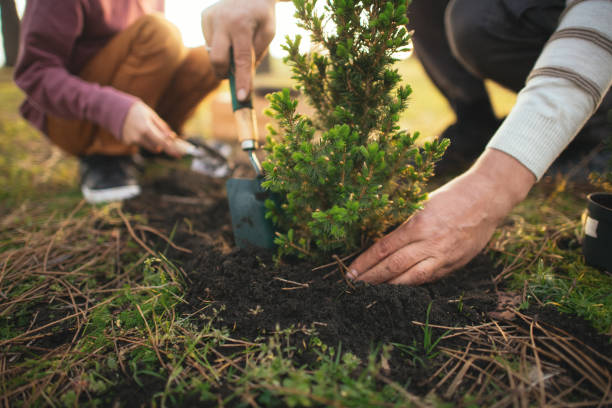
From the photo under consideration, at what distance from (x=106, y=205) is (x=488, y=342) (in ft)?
9.74

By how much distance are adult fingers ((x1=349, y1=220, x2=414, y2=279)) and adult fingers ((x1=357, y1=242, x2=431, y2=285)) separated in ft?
0.07

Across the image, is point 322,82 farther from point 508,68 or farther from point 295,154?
point 508,68

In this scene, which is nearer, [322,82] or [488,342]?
[488,342]

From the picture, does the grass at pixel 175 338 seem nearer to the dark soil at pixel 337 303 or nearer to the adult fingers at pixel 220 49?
the dark soil at pixel 337 303

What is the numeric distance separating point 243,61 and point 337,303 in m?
1.37

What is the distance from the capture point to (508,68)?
2.78m

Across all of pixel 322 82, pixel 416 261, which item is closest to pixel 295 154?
pixel 322 82

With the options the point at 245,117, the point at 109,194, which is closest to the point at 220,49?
the point at 245,117

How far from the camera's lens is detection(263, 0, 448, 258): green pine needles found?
1.37 meters

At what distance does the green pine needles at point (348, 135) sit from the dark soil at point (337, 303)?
0.66ft

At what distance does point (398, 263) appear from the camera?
1582 mm

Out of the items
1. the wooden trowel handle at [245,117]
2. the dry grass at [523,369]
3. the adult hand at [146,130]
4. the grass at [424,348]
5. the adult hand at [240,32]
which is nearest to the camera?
the dry grass at [523,369]

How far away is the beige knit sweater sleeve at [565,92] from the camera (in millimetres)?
1579

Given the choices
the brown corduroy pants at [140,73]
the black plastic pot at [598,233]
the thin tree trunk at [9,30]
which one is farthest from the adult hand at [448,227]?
the thin tree trunk at [9,30]
